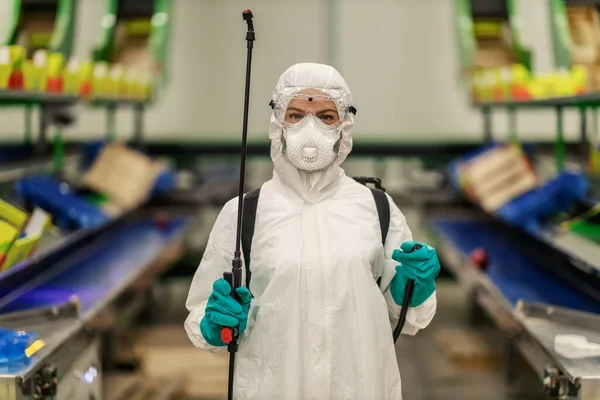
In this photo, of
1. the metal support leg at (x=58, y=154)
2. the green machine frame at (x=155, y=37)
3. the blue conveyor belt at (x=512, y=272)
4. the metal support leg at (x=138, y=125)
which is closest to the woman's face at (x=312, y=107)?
the blue conveyor belt at (x=512, y=272)

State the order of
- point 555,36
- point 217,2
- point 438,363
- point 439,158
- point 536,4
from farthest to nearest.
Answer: point 217,2
point 536,4
point 439,158
point 438,363
point 555,36

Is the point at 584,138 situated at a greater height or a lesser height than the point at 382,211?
greater

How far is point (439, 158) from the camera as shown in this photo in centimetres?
Answer: 620

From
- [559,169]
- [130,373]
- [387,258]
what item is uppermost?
[559,169]

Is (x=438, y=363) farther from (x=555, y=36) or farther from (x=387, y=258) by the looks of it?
(x=387, y=258)

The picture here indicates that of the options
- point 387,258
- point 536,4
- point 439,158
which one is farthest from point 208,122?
point 387,258

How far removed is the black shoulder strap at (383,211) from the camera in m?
2.13

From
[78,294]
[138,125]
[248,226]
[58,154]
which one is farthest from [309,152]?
[138,125]

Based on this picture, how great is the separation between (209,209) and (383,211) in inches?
122

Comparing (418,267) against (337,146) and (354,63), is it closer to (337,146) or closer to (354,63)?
(337,146)

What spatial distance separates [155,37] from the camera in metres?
5.53

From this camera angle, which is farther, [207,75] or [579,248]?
[207,75]

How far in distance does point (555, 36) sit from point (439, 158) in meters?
1.97

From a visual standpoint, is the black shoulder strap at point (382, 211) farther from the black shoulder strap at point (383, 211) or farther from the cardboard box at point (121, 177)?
the cardboard box at point (121, 177)
